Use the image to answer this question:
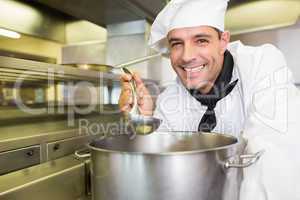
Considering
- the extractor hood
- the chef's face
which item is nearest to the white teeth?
the chef's face

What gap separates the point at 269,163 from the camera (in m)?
0.54

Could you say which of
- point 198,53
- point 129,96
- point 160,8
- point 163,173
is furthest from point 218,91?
point 160,8

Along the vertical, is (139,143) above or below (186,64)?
below

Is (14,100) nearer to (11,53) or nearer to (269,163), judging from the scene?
(11,53)

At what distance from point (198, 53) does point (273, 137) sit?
30 cm

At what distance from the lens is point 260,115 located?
2.12 ft

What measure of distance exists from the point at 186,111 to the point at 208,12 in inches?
12.2

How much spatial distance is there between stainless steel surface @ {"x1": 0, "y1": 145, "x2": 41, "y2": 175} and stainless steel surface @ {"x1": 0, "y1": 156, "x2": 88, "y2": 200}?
186 millimetres

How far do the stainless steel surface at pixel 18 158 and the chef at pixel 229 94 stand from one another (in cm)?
30

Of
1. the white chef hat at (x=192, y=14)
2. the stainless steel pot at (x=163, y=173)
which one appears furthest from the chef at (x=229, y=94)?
the stainless steel pot at (x=163, y=173)

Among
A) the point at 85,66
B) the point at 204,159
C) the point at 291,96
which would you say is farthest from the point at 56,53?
the point at 204,159

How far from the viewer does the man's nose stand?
0.75 meters

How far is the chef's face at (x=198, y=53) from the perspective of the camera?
0.75 meters

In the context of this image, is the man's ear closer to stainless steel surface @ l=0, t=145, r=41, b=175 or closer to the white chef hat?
the white chef hat
